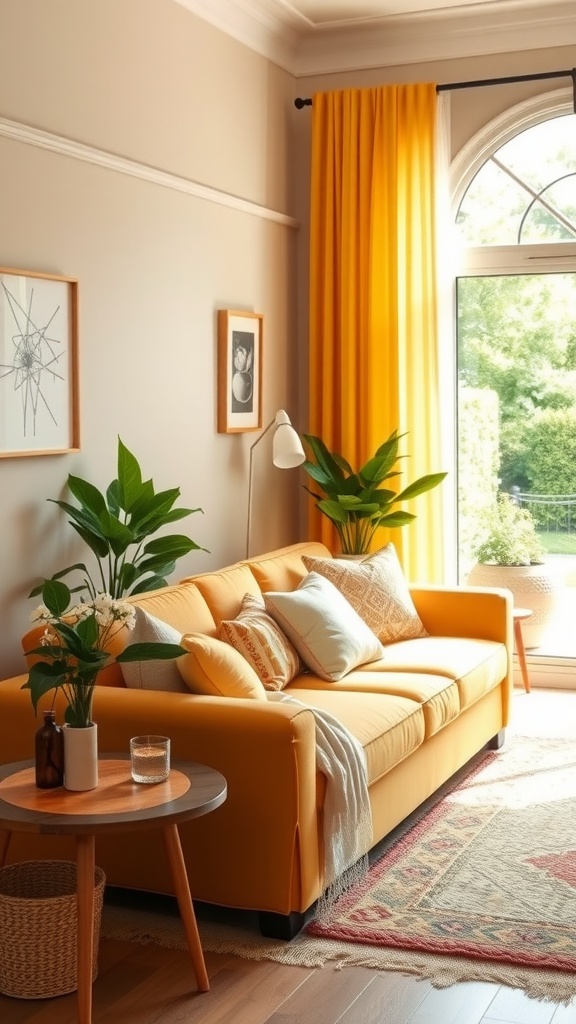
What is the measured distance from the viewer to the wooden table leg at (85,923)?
266 centimetres

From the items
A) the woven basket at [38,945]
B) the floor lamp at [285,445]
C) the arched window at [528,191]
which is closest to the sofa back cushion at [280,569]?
the floor lamp at [285,445]

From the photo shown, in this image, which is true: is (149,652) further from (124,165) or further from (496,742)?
(496,742)

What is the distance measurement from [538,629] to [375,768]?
2609 mm

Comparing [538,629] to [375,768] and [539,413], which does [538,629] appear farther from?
[375,768]

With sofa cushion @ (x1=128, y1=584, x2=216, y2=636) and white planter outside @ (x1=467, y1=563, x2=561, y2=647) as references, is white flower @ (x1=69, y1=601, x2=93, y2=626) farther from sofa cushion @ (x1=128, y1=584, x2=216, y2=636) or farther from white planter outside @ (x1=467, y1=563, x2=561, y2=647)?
white planter outside @ (x1=467, y1=563, x2=561, y2=647)

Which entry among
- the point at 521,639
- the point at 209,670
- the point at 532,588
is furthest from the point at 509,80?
the point at 209,670

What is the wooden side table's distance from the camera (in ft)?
18.6

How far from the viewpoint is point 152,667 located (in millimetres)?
3436

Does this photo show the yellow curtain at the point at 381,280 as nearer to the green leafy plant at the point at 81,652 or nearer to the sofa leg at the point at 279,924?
the sofa leg at the point at 279,924

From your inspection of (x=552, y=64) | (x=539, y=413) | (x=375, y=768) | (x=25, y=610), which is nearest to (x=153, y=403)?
(x=25, y=610)

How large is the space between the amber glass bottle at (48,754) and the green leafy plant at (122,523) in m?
0.96

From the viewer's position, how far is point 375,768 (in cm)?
358

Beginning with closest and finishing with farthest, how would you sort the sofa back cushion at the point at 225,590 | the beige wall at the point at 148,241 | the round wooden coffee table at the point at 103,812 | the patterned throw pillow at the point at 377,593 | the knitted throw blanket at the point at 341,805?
the round wooden coffee table at the point at 103,812
the knitted throw blanket at the point at 341,805
the beige wall at the point at 148,241
the sofa back cushion at the point at 225,590
the patterned throw pillow at the point at 377,593

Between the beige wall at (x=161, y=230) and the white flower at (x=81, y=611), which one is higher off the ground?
the beige wall at (x=161, y=230)
